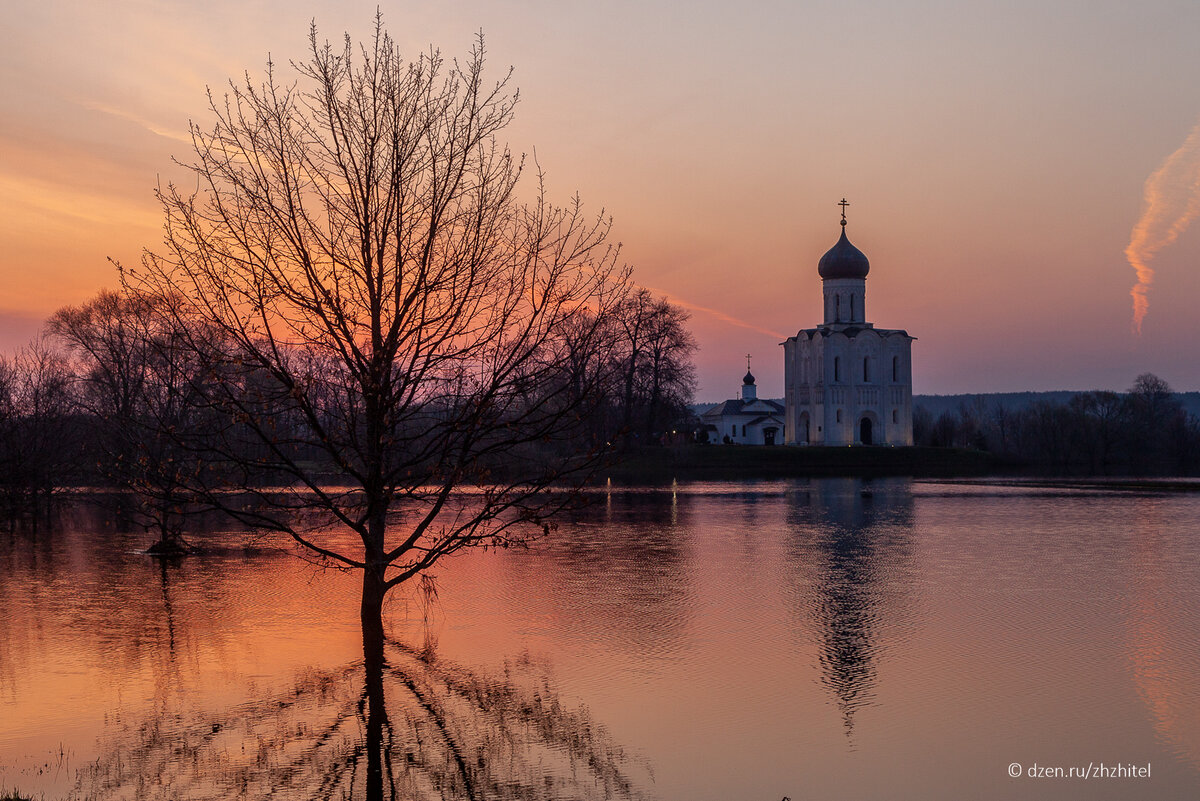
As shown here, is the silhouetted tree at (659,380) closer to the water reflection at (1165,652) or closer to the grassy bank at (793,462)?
the grassy bank at (793,462)

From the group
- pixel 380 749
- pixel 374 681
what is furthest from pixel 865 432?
pixel 380 749

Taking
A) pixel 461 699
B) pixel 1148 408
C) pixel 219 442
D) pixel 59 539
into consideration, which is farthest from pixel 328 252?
pixel 1148 408

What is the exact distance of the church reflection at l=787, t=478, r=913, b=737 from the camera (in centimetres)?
1431

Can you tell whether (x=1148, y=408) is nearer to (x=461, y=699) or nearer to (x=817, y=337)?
(x=817, y=337)

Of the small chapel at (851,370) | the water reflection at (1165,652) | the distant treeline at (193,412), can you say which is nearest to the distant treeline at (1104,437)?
the small chapel at (851,370)

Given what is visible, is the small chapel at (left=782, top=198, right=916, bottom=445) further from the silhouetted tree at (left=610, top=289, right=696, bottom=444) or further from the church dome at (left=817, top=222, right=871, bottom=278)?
the silhouetted tree at (left=610, top=289, right=696, bottom=444)

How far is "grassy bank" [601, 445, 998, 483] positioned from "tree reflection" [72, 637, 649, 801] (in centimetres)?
5498

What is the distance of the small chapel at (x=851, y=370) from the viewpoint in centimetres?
10056

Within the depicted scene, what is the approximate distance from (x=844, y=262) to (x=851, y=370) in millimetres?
9871

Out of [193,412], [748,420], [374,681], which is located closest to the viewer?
[374,681]

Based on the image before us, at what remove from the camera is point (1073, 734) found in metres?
11.6

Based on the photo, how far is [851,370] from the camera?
10100 cm

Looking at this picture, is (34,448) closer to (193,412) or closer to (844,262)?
(193,412)

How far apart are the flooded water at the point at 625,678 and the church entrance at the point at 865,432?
74.8m
